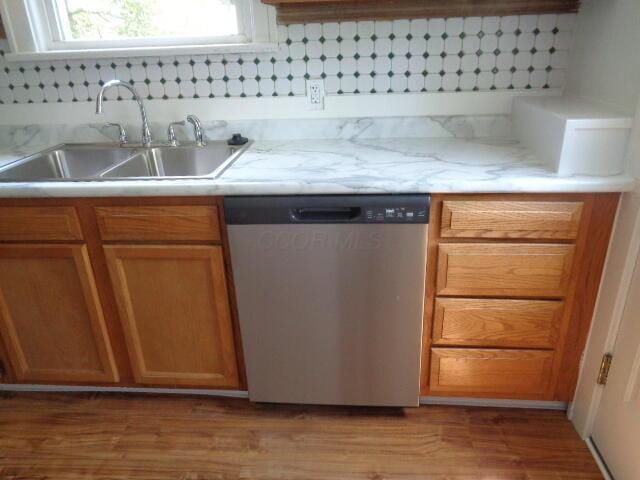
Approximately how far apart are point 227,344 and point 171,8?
52.6 inches

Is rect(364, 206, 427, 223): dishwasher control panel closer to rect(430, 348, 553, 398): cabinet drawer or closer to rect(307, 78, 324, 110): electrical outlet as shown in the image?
rect(430, 348, 553, 398): cabinet drawer

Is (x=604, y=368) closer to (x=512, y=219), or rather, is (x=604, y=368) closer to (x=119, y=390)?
(x=512, y=219)

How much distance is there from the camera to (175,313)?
1507 mm

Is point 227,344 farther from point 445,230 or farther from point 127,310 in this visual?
point 445,230

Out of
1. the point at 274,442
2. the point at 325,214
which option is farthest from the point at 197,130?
the point at 274,442

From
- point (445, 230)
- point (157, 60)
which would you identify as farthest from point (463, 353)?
point (157, 60)

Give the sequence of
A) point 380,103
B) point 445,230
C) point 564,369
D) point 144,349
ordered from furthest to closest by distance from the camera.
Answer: point 380,103 → point 144,349 → point 564,369 → point 445,230

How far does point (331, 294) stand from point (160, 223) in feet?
1.86

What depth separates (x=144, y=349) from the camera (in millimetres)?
1586

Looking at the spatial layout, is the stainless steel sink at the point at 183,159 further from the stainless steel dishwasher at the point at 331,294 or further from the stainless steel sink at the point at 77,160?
the stainless steel dishwasher at the point at 331,294

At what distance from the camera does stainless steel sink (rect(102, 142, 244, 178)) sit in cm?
178

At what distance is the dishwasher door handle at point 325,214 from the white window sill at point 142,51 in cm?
78

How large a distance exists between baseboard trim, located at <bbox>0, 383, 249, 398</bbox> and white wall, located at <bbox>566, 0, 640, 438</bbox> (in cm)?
117

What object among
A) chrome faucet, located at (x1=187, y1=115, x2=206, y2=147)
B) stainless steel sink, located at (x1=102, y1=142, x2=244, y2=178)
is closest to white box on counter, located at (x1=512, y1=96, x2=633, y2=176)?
stainless steel sink, located at (x1=102, y1=142, x2=244, y2=178)
